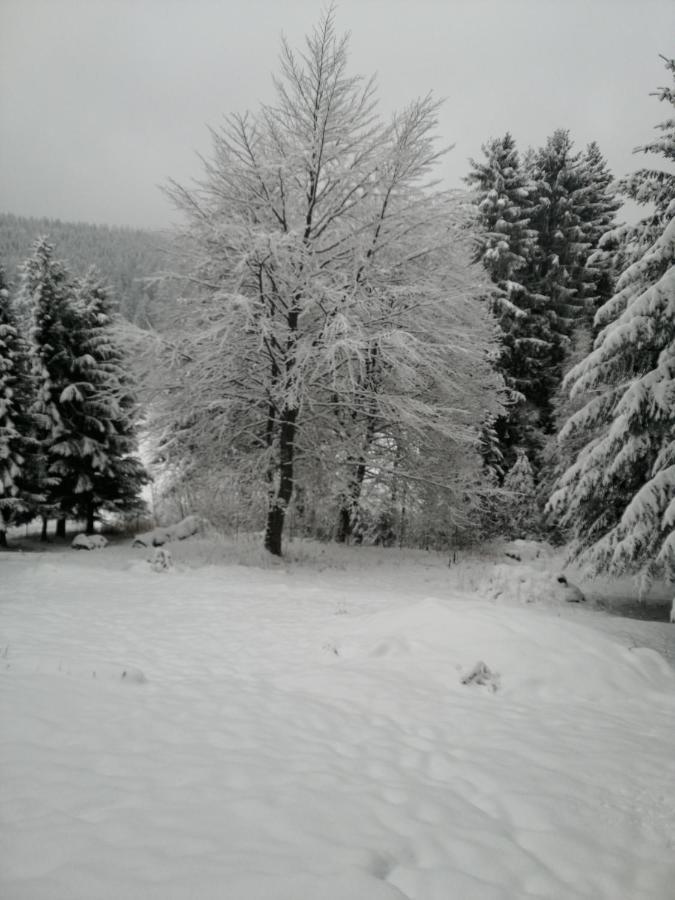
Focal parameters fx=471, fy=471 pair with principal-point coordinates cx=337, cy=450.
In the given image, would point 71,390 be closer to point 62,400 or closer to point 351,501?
point 62,400

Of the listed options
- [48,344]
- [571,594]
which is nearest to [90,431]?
[48,344]

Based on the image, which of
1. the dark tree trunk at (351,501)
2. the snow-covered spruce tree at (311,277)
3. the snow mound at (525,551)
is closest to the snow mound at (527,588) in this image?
the snow-covered spruce tree at (311,277)

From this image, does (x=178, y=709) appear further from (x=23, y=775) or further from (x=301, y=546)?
(x=301, y=546)

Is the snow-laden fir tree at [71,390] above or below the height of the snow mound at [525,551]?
above

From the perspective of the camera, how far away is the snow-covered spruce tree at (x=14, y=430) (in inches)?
643

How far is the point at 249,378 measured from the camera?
10.4 meters

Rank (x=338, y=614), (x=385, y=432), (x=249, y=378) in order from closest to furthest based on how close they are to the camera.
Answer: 1. (x=338, y=614)
2. (x=249, y=378)
3. (x=385, y=432)

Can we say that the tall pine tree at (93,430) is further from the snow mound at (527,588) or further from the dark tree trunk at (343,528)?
the snow mound at (527,588)

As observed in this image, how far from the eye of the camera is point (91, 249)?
107062 millimetres

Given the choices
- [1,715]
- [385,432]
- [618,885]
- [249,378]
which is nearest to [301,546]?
[385,432]

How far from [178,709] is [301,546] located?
29.4 feet

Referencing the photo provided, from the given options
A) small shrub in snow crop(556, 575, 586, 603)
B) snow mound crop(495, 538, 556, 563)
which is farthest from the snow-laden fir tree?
small shrub in snow crop(556, 575, 586, 603)

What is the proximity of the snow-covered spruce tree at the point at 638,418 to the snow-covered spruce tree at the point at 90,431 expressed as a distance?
16426 millimetres

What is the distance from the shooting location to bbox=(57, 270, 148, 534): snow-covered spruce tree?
742 inches
